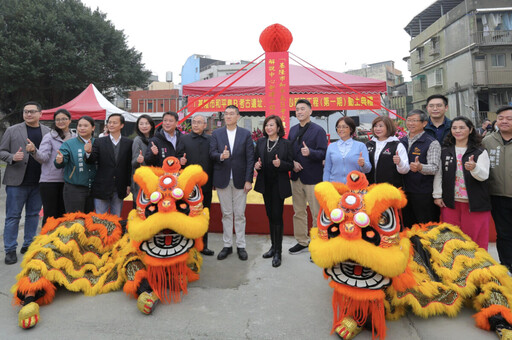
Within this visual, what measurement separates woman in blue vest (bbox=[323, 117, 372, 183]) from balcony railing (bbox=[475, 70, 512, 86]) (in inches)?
755

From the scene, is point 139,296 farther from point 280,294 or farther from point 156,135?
point 156,135

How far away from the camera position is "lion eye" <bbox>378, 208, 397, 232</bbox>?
186cm

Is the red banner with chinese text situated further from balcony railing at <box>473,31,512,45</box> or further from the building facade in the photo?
balcony railing at <box>473,31,512,45</box>

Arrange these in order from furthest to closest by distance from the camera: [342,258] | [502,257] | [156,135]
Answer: [156,135] → [502,257] → [342,258]

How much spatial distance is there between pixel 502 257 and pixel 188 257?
9.14 feet

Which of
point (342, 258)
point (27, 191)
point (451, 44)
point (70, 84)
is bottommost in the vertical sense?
point (342, 258)

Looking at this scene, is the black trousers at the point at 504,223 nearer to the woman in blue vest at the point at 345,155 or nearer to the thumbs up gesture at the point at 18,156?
the woman in blue vest at the point at 345,155

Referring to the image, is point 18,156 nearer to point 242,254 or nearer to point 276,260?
point 242,254

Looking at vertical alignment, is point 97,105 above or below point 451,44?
below

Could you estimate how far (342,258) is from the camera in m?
1.78

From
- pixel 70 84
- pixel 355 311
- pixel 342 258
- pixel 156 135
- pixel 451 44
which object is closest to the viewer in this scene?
pixel 342 258

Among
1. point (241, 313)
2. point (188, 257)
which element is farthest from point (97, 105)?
point (241, 313)

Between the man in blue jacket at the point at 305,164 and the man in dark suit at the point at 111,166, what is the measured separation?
1.80m

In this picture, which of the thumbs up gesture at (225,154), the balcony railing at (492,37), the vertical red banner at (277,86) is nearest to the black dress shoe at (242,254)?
the thumbs up gesture at (225,154)
